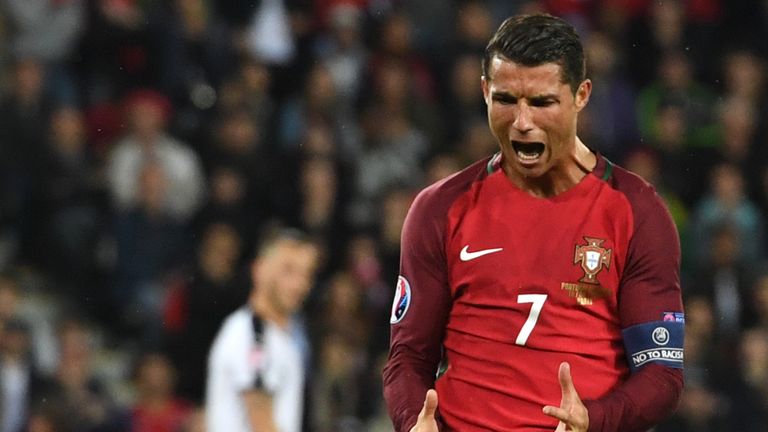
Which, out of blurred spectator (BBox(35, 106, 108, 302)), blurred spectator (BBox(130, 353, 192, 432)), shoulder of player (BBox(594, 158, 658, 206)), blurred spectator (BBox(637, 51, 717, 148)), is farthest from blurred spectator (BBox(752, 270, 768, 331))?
shoulder of player (BBox(594, 158, 658, 206))

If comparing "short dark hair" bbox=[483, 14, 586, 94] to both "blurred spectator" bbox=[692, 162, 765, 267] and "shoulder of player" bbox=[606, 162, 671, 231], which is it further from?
"blurred spectator" bbox=[692, 162, 765, 267]

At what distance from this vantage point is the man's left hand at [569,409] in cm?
364

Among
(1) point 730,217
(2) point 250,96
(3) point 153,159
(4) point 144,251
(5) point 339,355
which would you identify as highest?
(2) point 250,96

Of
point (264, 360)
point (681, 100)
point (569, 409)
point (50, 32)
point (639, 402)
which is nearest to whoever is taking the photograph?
point (569, 409)

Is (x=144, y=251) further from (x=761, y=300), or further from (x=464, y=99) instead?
(x=761, y=300)

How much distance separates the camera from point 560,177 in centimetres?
401

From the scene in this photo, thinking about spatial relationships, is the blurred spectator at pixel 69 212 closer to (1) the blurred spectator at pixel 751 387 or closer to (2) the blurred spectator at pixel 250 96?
(2) the blurred spectator at pixel 250 96

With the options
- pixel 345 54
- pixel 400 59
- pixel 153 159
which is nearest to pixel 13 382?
pixel 153 159

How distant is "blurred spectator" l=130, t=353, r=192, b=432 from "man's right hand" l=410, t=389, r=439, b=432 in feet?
18.4

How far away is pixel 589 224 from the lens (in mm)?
3945

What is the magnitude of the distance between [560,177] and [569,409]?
2.21 ft

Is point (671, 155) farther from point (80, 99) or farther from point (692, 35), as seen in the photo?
point (80, 99)

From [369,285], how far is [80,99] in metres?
2.56

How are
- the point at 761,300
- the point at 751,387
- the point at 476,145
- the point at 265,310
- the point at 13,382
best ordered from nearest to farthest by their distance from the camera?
1. the point at 265,310
2. the point at 13,382
3. the point at 751,387
4. the point at 761,300
5. the point at 476,145
